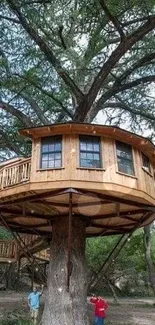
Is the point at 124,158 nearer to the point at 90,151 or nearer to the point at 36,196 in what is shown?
the point at 90,151

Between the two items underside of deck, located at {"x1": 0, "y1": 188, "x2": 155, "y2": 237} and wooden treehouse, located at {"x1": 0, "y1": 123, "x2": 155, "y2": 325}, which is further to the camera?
underside of deck, located at {"x1": 0, "y1": 188, "x2": 155, "y2": 237}

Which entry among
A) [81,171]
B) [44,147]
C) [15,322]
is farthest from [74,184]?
[15,322]

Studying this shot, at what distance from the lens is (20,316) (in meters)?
16.2

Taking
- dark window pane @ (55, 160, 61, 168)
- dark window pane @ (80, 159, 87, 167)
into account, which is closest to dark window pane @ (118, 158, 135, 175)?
dark window pane @ (80, 159, 87, 167)

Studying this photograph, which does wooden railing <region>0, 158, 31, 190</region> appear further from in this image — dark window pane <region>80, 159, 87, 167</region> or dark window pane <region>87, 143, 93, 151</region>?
dark window pane <region>87, 143, 93, 151</region>

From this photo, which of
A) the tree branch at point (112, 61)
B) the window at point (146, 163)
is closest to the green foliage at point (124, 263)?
the window at point (146, 163)

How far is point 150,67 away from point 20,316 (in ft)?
46.8

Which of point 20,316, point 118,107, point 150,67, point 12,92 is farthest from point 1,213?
point 150,67

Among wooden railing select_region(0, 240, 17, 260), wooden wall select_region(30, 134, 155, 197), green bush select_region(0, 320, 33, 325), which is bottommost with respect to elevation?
green bush select_region(0, 320, 33, 325)

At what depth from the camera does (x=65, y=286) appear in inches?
541

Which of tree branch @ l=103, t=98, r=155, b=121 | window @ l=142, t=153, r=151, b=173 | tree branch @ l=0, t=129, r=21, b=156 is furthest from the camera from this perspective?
tree branch @ l=103, t=98, r=155, b=121

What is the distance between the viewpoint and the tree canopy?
13844 mm

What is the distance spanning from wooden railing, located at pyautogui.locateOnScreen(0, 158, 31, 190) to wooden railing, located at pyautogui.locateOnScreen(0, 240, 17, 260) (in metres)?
10.4

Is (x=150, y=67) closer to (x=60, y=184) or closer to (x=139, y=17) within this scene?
(x=139, y=17)
